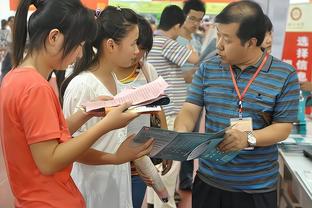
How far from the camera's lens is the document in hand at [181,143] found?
128cm

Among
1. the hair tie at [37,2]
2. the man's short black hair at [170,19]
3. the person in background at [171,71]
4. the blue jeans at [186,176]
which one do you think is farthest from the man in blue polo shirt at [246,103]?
the blue jeans at [186,176]

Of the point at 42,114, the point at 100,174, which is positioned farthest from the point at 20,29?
the point at 100,174

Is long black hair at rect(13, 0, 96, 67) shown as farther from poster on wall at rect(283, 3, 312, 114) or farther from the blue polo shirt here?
poster on wall at rect(283, 3, 312, 114)

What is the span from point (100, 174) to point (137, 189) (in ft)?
1.31

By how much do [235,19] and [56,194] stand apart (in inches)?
36.5

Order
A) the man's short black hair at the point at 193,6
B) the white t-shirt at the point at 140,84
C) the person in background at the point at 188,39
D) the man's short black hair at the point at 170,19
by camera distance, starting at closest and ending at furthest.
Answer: the white t-shirt at the point at 140,84 → the man's short black hair at the point at 170,19 → the person in background at the point at 188,39 → the man's short black hair at the point at 193,6

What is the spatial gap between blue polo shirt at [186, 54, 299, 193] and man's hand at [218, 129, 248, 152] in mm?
138

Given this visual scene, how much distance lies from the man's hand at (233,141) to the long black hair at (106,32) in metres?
0.62

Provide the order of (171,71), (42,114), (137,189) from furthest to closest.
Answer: (171,71) < (137,189) < (42,114)

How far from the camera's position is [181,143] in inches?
52.8

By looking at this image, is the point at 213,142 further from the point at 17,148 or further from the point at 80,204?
the point at 17,148

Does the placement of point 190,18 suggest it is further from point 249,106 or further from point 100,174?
point 100,174

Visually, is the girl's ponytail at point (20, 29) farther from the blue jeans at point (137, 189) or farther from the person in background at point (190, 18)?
the person in background at point (190, 18)

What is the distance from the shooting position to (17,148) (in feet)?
3.75
